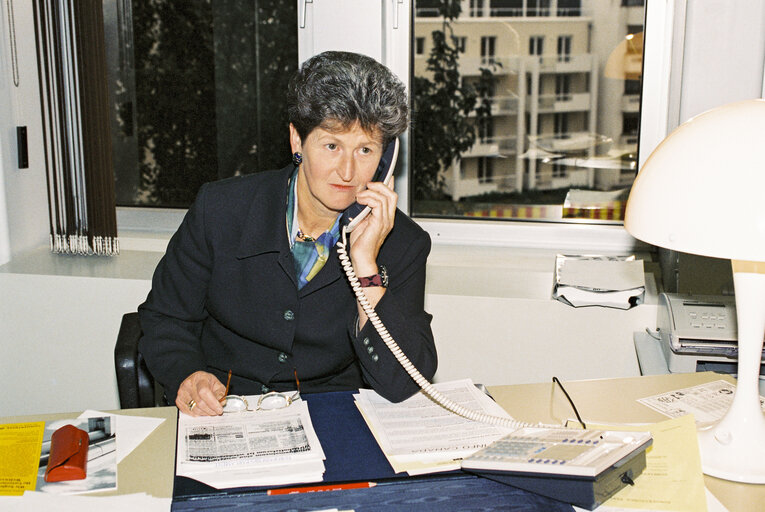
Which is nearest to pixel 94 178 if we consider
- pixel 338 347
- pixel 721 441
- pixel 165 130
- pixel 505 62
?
pixel 165 130

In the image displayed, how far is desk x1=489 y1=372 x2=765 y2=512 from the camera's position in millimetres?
1532

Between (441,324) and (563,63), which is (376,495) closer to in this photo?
(441,324)

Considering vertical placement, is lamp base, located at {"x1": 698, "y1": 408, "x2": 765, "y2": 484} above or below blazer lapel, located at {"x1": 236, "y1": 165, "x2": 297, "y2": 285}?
below

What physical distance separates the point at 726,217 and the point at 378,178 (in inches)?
31.4

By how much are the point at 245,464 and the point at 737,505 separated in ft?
2.54

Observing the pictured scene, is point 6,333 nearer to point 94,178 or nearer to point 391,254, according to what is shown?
point 94,178

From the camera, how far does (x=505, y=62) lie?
2.66 meters

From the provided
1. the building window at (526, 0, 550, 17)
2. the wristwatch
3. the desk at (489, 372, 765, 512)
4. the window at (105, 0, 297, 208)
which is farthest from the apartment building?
the wristwatch

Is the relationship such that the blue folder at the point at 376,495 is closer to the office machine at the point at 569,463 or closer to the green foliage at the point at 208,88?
the office machine at the point at 569,463

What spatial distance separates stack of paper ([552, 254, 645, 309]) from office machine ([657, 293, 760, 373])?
9.8 inches

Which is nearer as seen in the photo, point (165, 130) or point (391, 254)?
point (391, 254)

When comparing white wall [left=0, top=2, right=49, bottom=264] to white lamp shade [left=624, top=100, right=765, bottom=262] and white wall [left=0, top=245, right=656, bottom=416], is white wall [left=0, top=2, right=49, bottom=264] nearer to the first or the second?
white wall [left=0, top=245, right=656, bottom=416]

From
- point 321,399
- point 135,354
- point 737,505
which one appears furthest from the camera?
point 135,354

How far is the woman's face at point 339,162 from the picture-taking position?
169 cm
